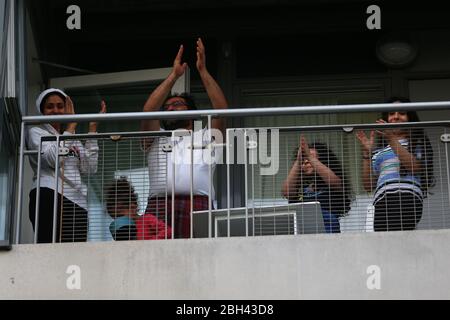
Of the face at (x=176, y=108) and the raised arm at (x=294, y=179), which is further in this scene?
the face at (x=176, y=108)

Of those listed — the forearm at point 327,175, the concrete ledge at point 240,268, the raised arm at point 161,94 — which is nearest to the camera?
the concrete ledge at point 240,268

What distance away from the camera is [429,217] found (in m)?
7.87

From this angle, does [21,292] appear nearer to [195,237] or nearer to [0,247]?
[0,247]

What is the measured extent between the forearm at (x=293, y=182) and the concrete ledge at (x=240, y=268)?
528 mm

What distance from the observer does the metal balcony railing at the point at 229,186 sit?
7.57m

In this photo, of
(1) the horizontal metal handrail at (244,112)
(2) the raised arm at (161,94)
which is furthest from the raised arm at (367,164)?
(2) the raised arm at (161,94)

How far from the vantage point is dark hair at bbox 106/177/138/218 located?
7703 millimetres

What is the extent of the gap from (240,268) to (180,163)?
3.27 feet

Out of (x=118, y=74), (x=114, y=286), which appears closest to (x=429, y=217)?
(x=114, y=286)

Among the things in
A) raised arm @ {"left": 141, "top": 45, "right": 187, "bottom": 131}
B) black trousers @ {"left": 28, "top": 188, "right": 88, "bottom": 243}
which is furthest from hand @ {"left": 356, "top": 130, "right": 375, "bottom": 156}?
black trousers @ {"left": 28, "top": 188, "right": 88, "bottom": 243}

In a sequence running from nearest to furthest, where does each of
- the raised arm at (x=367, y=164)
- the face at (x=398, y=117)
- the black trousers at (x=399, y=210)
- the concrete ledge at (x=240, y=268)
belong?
the concrete ledge at (x=240, y=268)
the black trousers at (x=399, y=210)
the raised arm at (x=367, y=164)
the face at (x=398, y=117)

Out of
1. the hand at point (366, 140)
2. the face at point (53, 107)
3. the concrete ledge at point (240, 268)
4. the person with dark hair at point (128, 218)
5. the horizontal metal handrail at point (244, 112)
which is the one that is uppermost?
the face at point (53, 107)

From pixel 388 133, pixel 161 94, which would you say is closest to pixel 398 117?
pixel 388 133

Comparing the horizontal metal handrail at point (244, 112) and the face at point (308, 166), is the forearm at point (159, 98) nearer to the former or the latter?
the horizontal metal handrail at point (244, 112)
